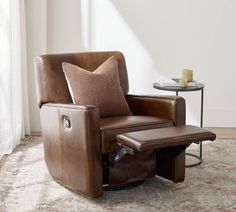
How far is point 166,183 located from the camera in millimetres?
2918

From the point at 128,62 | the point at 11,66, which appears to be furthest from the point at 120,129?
the point at 128,62

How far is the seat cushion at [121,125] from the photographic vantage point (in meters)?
2.57

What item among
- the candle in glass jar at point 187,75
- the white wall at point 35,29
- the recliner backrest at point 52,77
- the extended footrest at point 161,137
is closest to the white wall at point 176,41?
the white wall at point 35,29

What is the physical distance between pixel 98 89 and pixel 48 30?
1.54 metres

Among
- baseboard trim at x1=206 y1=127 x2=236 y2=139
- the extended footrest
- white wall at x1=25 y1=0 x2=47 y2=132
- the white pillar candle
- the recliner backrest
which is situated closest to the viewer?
the extended footrest

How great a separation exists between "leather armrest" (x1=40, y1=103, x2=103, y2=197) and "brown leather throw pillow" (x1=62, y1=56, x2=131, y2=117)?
199 millimetres

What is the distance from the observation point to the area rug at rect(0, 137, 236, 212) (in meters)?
2.54

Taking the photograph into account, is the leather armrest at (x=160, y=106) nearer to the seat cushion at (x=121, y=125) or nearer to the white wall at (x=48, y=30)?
the seat cushion at (x=121, y=125)

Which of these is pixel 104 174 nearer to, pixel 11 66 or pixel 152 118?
pixel 152 118

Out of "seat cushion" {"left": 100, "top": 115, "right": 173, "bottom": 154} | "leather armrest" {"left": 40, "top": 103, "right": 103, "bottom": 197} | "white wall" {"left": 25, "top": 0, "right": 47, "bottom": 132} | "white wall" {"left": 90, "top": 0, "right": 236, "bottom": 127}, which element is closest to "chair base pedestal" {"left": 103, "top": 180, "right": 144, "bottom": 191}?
"leather armrest" {"left": 40, "top": 103, "right": 103, "bottom": 197}

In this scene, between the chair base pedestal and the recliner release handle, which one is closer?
the recliner release handle

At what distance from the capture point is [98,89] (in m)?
2.91

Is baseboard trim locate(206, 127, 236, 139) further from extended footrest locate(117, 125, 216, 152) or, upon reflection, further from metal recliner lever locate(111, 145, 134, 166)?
metal recliner lever locate(111, 145, 134, 166)

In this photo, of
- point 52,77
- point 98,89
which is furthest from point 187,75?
point 52,77
